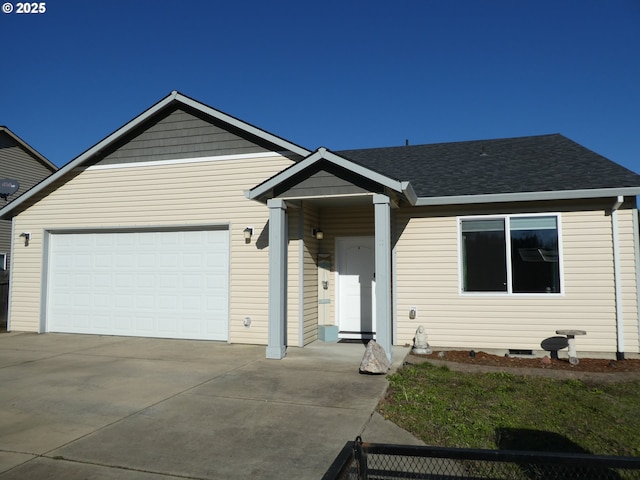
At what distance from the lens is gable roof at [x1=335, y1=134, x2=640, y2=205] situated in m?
7.96

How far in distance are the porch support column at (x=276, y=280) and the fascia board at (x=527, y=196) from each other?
2517 millimetres

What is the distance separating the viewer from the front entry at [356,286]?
385 inches

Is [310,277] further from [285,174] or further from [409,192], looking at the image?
[409,192]

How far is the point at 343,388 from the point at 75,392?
11.1ft

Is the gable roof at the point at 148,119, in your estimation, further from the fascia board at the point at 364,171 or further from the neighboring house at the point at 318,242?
the fascia board at the point at 364,171

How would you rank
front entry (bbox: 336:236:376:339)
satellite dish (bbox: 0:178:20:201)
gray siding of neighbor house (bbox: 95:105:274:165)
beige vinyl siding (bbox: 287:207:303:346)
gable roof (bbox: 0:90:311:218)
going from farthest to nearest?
1. satellite dish (bbox: 0:178:20:201)
2. front entry (bbox: 336:236:376:339)
3. gray siding of neighbor house (bbox: 95:105:274:165)
4. gable roof (bbox: 0:90:311:218)
5. beige vinyl siding (bbox: 287:207:303:346)

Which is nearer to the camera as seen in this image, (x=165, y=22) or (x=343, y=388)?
(x=343, y=388)

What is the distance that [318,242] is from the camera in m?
9.99

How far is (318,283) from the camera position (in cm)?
978

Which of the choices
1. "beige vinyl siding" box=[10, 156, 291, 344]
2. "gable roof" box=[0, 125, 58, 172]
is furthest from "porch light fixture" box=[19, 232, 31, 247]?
"gable roof" box=[0, 125, 58, 172]

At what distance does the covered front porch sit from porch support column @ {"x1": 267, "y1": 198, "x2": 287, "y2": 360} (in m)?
0.02

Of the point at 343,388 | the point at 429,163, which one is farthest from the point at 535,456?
the point at 429,163

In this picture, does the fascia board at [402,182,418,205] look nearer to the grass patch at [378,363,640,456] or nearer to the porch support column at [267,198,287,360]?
the porch support column at [267,198,287,360]

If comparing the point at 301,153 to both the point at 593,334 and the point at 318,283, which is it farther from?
the point at 593,334
